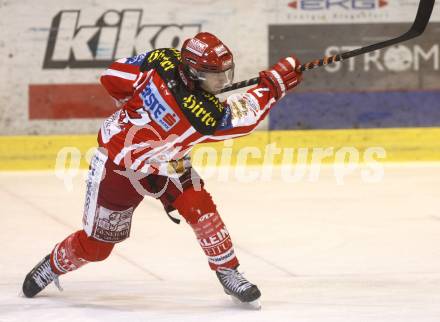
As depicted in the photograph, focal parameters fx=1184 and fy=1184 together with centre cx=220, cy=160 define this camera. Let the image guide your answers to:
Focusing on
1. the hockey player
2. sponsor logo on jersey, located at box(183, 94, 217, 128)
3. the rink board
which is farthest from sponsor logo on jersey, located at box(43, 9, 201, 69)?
sponsor logo on jersey, located at box(183, 94, 217, 128)

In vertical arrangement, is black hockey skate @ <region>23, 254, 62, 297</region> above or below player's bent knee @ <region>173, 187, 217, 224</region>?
below

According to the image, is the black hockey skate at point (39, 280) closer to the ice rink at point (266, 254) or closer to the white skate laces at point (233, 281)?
the ice rink at point (266, 254)

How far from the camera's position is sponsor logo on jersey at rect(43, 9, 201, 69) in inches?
316

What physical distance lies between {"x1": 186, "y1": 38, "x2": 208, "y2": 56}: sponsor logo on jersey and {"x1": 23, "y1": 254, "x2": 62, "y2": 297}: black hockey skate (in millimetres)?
1047

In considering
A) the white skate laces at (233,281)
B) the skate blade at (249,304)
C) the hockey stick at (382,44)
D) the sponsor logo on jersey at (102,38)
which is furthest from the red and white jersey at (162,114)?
the sponsor logo on jersey at (102,38)

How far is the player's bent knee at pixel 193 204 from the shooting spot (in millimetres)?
4344

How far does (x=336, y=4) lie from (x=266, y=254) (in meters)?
3.19

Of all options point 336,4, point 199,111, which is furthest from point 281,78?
point 336,4

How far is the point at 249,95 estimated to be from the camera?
4410mm

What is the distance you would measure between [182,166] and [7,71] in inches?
150

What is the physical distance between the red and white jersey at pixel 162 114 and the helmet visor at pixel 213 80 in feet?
0.10

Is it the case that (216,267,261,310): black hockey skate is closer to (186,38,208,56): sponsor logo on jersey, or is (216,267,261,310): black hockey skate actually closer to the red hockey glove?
the red hockey glove

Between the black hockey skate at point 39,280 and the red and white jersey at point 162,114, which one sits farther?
the black hockey skate at point 39,280

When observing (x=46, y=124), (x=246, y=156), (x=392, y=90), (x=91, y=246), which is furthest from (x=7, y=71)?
(x=91, y=246)
